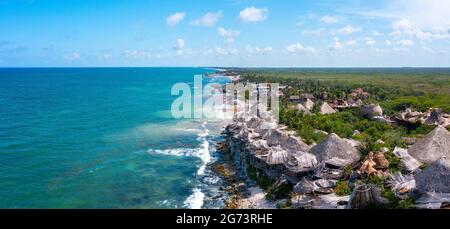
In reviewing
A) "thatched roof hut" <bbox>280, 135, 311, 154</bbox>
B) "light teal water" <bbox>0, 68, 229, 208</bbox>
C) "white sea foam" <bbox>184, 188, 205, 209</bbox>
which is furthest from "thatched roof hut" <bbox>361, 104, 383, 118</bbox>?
"white sea foam" <bbox>184, 188, 205, 209</bbox>

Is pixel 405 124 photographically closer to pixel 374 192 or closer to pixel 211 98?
pixel 374 192

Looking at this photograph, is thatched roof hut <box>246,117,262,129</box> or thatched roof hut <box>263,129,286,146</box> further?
thatched roof hut <box>246,117,262,129</box>

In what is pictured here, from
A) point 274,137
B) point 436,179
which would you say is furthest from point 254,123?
point 436,179

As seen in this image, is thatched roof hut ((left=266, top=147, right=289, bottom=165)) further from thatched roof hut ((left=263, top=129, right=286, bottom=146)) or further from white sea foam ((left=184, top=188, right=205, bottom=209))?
white sea foam ((left=184, top=188, right=205, bottom=209))
